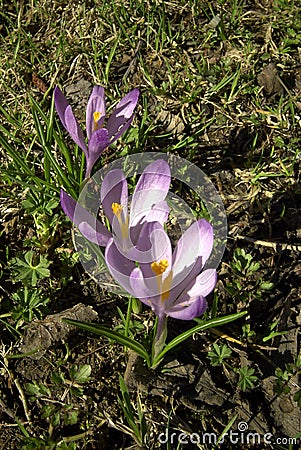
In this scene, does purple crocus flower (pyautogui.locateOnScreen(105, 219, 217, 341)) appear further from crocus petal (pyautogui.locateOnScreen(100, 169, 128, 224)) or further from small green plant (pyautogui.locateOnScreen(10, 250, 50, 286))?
small green plant (pyautogui.locateOnScreen(10, 250, 50, 286))

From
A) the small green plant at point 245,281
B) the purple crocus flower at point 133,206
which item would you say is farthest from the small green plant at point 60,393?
the small green plant at point 245,281

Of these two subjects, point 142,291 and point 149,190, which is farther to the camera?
point 149,190

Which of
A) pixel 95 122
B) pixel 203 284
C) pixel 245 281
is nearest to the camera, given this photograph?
pixel 203 284

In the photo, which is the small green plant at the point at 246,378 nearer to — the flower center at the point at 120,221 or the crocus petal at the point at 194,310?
the crocus petal at the point at 194,310

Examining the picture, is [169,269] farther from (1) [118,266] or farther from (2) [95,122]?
(2) [95,122]

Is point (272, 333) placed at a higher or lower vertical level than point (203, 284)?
lower

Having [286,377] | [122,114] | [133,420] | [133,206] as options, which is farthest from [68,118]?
[286,377]
